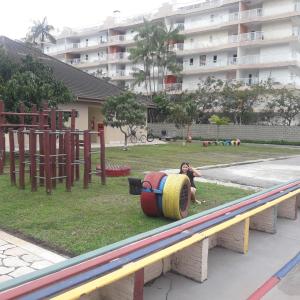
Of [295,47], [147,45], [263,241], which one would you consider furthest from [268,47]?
[263,241]

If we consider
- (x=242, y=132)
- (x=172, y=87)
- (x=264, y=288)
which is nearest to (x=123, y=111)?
(x=264, y=288)

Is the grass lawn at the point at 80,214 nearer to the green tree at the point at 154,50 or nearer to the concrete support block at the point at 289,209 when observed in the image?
the concrete support block at the point at 289,209

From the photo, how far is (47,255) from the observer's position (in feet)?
16.2

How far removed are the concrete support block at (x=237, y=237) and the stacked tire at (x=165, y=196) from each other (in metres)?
1.03

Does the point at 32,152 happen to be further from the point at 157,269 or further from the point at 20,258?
the point at 157,269

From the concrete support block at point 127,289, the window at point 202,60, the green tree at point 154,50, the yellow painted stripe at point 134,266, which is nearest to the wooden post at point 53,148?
the yellow painted stripe at point 134,266

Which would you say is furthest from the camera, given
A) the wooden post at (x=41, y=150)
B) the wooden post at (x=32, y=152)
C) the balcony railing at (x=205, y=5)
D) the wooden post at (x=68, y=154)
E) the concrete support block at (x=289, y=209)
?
the balcony railing at (x=205, y=5)

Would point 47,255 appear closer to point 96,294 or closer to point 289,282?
point 96,294

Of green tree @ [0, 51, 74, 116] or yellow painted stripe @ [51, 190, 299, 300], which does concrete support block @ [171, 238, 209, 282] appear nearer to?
yellow painted stripe @ [51, 190, 299, 300]

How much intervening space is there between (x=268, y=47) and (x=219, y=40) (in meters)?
6.36

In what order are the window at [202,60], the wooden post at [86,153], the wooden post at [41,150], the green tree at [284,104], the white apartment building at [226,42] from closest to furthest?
the wooden post at [41,150] → the wooden post at [86,153] → the green tree at [284,104] → the white apartment building at [226,42] → the window at [202,60]

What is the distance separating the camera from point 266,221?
21.4 ft

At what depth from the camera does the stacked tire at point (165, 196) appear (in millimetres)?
6371

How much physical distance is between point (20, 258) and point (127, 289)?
179cm
